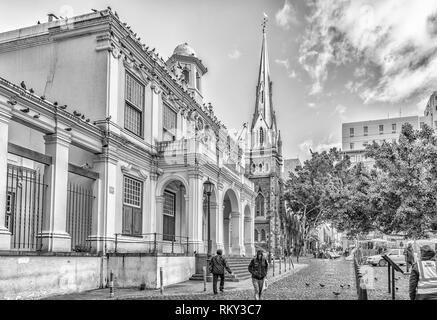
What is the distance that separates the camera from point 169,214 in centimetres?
2641

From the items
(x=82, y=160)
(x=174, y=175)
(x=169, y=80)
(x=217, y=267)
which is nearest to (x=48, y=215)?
(x=82, y=160)

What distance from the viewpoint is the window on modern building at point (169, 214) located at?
→ 25.8 m

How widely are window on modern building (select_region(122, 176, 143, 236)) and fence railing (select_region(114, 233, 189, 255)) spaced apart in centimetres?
34

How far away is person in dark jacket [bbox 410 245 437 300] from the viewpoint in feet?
23.9

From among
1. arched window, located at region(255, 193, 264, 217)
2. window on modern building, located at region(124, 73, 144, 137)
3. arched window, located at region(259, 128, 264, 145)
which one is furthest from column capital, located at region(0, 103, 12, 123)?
arched window, located at region(259, 128, 264, 145)

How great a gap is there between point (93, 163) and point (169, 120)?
746 centimetres

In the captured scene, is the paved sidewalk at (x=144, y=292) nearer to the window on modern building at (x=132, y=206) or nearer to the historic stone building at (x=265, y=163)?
the window on modern building at (x=132, y=206)

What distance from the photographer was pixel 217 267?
16.7 m

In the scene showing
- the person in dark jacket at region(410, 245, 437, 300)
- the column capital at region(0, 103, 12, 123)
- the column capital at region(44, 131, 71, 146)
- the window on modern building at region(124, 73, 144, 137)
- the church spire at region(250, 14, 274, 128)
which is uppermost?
the church spire at region(250, 14, 274, 128)

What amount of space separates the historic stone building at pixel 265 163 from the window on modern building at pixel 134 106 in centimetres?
4523

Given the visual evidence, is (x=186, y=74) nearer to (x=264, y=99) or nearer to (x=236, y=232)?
(x=236, y=232)

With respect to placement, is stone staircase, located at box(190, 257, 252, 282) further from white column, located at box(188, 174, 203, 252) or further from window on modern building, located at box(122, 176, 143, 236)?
window on modern building, located at box(122, 176, 143, 236)
